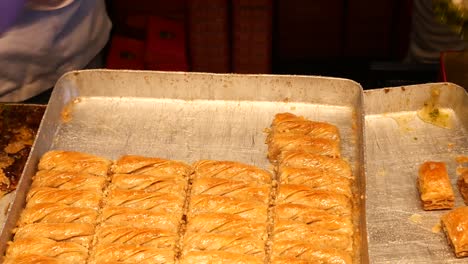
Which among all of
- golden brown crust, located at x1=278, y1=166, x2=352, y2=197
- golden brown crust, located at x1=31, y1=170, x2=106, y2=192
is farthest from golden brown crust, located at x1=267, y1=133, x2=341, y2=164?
golden brown crust, located at x1=31, y1=170, x2=106, y2=192

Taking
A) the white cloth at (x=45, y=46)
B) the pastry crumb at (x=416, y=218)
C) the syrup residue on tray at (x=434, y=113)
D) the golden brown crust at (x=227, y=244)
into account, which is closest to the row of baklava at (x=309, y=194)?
the golden brown crust at (x=227, y=244)

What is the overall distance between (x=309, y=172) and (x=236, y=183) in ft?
1.62

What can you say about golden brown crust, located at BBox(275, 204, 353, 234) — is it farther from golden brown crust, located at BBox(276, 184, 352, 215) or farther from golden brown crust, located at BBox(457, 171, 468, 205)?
golden brown crust, located at BBox(457, 171, 468, 205)

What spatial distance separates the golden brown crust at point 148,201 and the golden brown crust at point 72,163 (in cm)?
24

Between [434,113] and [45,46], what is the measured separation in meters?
3.06

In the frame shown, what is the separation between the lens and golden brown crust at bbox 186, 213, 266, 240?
3621 mm

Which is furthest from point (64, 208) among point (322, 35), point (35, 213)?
point (322, 35)

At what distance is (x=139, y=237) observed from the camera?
11.8ft

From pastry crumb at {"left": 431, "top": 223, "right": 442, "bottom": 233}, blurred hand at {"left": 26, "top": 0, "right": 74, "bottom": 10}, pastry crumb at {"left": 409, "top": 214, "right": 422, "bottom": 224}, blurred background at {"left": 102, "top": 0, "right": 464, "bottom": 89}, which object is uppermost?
blurred hand at {"left": 26, "top": 0, "right": 74, "bottom": 10}

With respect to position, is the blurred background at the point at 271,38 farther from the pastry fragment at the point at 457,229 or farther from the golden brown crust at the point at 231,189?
the pastry fragment at the point at 457,229

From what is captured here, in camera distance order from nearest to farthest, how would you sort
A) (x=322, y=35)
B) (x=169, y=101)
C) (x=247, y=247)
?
(x=247, y=247), (x=169, y=101), (x=322, y=35)

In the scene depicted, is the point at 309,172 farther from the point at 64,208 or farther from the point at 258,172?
the point at 64,208

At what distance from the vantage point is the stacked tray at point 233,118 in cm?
415

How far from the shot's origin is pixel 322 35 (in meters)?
6.64
